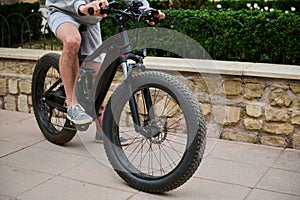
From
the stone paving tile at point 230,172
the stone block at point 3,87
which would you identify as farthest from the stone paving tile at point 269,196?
the stone block at point 3,87

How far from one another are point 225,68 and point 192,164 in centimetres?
140

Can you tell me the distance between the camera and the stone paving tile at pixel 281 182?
132 inches

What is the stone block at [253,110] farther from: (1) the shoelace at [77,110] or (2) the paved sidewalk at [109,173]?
A: (1) the shoelace at [77,110]

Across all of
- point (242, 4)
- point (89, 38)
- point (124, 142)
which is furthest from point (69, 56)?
point (242, 4)

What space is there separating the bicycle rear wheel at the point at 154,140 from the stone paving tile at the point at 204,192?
0.07 metres

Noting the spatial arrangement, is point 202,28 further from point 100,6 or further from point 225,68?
point 100,6

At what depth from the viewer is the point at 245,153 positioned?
4.06m

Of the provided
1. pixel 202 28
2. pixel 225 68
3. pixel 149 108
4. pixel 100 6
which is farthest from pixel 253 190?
pixel 202 28

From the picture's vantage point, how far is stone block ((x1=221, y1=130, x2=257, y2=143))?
14.1 ft

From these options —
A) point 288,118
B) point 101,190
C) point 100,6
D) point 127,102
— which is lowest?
point 101,190

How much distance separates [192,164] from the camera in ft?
10.0

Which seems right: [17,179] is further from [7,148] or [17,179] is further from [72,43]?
[72,43]

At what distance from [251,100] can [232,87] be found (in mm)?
195

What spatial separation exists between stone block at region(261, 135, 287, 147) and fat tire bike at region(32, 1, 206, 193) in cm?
70
